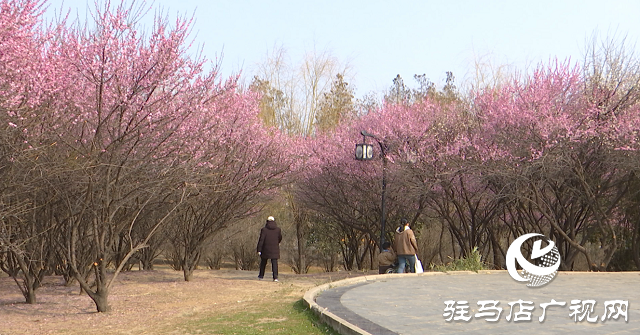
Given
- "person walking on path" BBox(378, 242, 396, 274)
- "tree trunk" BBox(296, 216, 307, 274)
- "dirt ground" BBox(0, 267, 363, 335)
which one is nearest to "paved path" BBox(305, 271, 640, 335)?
"person walking on path" BBox(378, 242, 396, 274)

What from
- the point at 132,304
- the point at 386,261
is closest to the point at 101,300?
the point at 132,304

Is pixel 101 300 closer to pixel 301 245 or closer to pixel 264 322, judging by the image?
pixel 264 322

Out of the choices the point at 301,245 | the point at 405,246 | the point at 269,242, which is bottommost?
the point at 405,246

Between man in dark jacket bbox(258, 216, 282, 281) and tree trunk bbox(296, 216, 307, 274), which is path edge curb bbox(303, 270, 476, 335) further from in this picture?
tree trunk bbox(296, 216, 307, 274)

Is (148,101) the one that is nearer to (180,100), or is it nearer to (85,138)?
(180,100)

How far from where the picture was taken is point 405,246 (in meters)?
16.6

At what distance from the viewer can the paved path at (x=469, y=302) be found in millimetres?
8148

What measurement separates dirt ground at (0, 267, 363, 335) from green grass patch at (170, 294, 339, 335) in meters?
0.44

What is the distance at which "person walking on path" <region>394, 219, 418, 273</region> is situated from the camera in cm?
1650

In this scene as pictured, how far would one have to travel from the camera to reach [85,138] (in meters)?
12.9

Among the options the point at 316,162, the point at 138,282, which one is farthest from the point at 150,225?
the point at 316,162

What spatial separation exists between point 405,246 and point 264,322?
7.79m

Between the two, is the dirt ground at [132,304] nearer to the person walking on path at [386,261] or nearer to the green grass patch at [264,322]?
the green grass patch at [264,322]

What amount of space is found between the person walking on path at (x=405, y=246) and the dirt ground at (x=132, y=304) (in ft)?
9.76
